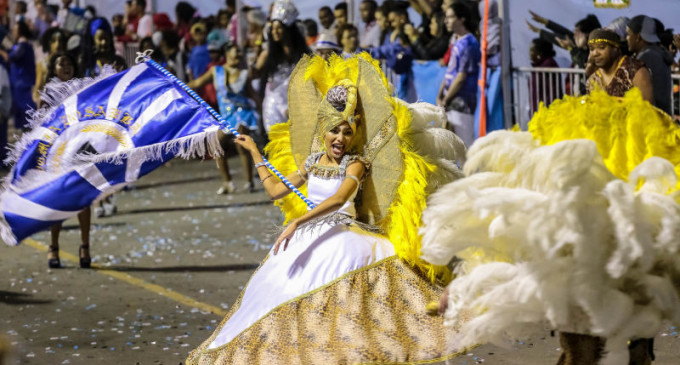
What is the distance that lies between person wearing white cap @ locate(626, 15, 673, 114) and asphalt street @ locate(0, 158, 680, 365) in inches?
86.8

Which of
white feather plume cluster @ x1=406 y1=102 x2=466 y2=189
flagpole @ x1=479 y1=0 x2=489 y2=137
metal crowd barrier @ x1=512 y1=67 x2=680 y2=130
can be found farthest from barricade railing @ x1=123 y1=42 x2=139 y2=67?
white feather plume cluster @ x1=406 y1=102 x2=466 y2=189

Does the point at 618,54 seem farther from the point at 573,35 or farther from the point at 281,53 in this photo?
the point at 281,53

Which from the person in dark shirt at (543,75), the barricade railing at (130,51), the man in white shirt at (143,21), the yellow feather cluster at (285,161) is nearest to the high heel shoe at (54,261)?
the yellow feather cluster at (285,161)

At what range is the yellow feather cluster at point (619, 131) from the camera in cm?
369

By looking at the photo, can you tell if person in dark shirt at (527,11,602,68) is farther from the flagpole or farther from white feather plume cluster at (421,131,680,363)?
white feather plume cluster at (421,131,680,363)

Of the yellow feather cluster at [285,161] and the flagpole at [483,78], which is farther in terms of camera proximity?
the flagpole at [483,78]

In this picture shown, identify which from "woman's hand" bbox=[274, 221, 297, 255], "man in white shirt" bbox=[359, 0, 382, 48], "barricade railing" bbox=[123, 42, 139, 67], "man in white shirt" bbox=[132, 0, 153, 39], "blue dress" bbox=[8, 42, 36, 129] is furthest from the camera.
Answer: "barricade railing" bbox=[123, 42, 139, 67]

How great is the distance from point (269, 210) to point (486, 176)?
24.1ft

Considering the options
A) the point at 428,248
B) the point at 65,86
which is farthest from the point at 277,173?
the point at 428,248

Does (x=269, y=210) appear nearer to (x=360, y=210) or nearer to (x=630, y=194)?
(x=360, y=210)

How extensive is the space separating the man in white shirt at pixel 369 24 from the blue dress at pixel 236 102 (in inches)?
67.0

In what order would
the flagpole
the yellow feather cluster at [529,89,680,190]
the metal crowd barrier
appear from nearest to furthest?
the yellow feather cluster at [529,89,680,190] < the metal crowd barrier < the flagpole

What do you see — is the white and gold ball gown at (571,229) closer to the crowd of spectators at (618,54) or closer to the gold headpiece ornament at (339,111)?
the gold headpiece ornament at (339,111)

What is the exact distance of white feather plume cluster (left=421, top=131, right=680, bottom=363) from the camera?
338 centimetres
